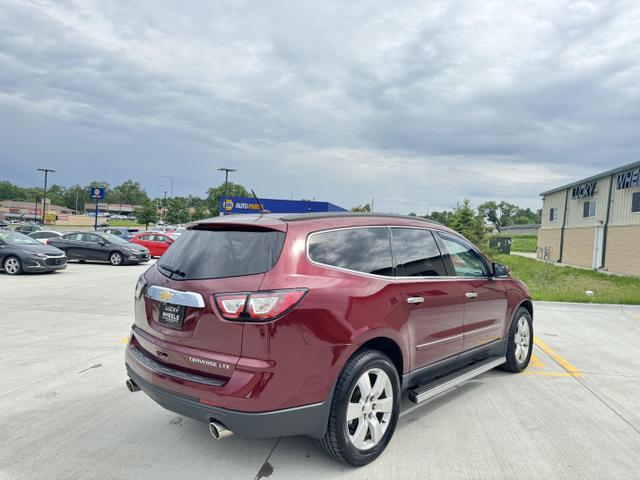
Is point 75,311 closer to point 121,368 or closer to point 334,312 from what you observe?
point 121,368

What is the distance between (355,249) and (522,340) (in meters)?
3.18

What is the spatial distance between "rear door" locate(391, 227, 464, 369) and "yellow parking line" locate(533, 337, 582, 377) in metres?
2.28

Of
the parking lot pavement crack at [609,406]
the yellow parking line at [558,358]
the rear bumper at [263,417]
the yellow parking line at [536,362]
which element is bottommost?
the yellow parking line at [536,362]

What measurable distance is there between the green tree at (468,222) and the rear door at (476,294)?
75.8 ft

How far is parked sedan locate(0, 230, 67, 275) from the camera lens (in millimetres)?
13844

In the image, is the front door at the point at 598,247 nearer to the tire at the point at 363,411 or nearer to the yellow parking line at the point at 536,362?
the yellow parking line at the point at 536,362

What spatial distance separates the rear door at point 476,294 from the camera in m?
4.14

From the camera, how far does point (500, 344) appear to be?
15.6 feet

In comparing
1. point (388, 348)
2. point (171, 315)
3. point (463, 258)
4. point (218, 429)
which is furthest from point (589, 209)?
point (218, 429)

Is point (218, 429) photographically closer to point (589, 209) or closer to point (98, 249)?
point (98, 249)

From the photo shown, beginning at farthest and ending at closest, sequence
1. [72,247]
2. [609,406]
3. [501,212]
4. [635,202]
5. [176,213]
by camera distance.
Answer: [501,212] → [176,213] → [635,202] → [72,247] → [609,406]

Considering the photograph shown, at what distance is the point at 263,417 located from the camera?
8.43ft

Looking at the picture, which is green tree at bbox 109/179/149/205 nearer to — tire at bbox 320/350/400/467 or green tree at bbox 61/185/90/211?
green tree at bbox 61/185/90/211

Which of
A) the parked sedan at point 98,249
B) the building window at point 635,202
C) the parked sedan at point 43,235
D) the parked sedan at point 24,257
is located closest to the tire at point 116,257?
the parked sedan at point 98,249
